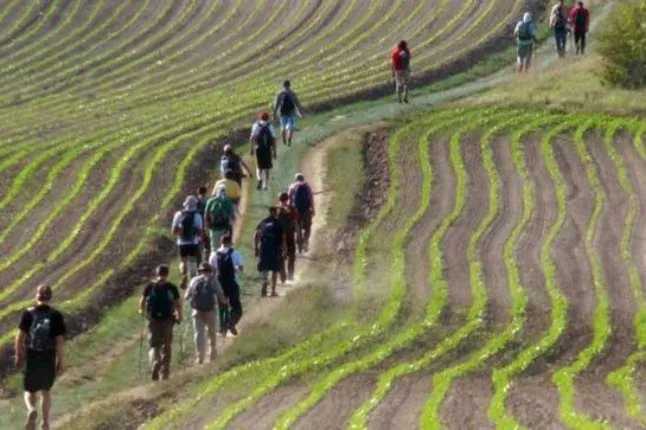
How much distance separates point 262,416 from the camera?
2078 centimetres

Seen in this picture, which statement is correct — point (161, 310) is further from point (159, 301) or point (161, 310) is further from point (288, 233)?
point (288, 233)

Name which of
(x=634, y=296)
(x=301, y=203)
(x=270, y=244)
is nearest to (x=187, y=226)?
(x=270, y=244)

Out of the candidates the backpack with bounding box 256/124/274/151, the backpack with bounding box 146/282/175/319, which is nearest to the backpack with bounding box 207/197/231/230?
the backpack with bounding box 146/282/175/319

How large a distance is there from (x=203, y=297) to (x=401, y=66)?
69.1 ft

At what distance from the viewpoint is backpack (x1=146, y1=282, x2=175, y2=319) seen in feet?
78.2

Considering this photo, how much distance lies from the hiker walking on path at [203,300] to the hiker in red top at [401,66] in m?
20.5

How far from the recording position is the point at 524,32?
5000 cm

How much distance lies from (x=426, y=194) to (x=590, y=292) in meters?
8.09

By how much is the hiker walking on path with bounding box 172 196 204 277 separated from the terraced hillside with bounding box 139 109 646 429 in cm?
276

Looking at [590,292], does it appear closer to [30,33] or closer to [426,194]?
[426,194]

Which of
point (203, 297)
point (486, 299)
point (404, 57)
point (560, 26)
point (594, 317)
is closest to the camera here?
point (203, 297)

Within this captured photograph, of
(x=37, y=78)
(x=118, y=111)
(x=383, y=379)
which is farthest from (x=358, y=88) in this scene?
(x=383, y=379)

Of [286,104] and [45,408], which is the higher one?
[286,104]

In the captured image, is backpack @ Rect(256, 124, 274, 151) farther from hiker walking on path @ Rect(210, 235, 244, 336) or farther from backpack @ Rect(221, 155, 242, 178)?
hiker walking on path @ Rect(210, 235, 244, 336)
